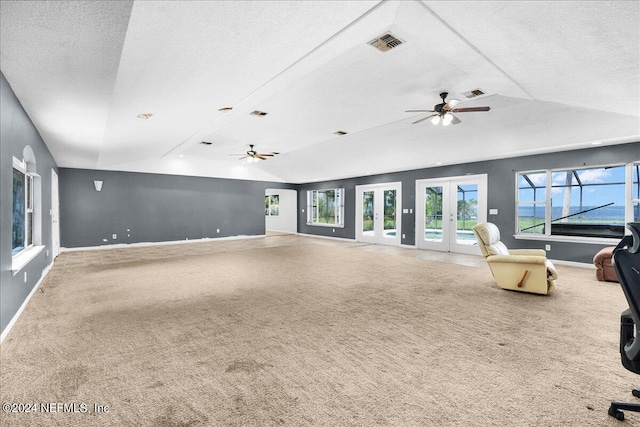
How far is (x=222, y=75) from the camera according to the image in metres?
3.00

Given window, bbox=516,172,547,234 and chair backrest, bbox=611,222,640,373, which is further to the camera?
window, bbox=516,172,547,234

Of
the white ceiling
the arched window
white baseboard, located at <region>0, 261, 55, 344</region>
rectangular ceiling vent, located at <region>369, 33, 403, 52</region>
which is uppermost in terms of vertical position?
rectangular ceiling vent, located at <region>369, 33, 403, 52</region>

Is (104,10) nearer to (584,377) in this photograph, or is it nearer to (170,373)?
(170,373)

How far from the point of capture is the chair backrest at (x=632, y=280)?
1.56 m

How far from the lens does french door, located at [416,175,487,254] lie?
807 cm

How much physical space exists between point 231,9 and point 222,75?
3.55 ft

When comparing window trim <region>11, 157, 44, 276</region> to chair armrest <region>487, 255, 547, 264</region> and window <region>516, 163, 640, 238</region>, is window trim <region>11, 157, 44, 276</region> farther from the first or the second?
window <region>516, 163, 640, 238</region>

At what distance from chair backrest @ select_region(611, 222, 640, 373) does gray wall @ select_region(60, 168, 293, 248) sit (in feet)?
36.5

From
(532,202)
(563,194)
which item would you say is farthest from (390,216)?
(563,194)

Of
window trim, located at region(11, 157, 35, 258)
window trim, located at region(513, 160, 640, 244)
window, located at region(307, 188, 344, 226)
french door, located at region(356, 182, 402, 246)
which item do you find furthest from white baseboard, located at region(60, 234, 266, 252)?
window trim, located at region(513, 160, 640, 244)

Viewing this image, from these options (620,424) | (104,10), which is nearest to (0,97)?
(104,10)

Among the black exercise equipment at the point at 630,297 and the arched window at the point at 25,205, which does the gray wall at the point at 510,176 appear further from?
the arched window at the point at 25,205

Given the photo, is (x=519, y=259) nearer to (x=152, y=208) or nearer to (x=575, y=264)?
(x=575, y=264)

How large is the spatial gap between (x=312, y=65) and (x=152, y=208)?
9128mm
